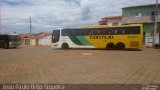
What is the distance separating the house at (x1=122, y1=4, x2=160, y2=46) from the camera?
4138cm

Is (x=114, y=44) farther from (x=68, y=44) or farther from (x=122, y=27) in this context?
(x=68, y=44)

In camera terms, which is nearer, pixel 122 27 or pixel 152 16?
pixel 122 27

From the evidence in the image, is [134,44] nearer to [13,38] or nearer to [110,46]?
[110,46]

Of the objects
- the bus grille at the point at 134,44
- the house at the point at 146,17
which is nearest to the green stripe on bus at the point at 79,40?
the bus grille at the point at 134,44

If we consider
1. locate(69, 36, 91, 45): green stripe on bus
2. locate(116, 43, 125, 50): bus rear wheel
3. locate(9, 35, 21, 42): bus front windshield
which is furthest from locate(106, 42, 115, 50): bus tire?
locate(9, 35, 21, 42): bus front windshield

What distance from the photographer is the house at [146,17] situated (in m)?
41.4

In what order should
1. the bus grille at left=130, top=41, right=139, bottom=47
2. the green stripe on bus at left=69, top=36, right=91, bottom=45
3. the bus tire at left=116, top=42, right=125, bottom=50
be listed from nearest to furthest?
the bus grille at left=130, top=41, right=139, bottom=47, the bus tire at left=116, top=42, right=125, bottom=50, the green stripe on bus at left=69, top=36, right=91, bottom=45

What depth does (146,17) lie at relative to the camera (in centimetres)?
4197

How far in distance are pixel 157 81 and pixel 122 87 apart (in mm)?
1840

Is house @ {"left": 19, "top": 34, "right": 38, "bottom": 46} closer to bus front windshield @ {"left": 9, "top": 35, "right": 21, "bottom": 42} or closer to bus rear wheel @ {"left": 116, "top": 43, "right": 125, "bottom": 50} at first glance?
bus front windshield @ {"left": 9, "top": 35, "right": 21, "bottom": 42}

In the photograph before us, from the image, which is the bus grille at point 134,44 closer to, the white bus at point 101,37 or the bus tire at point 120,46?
the white bus at point 101,37

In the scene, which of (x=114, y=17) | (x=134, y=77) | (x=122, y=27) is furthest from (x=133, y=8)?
(x=134, y=77)

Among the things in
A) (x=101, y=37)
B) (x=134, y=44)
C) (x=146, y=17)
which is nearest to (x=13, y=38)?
(x=101, y=37)

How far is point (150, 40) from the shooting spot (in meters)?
41.2
